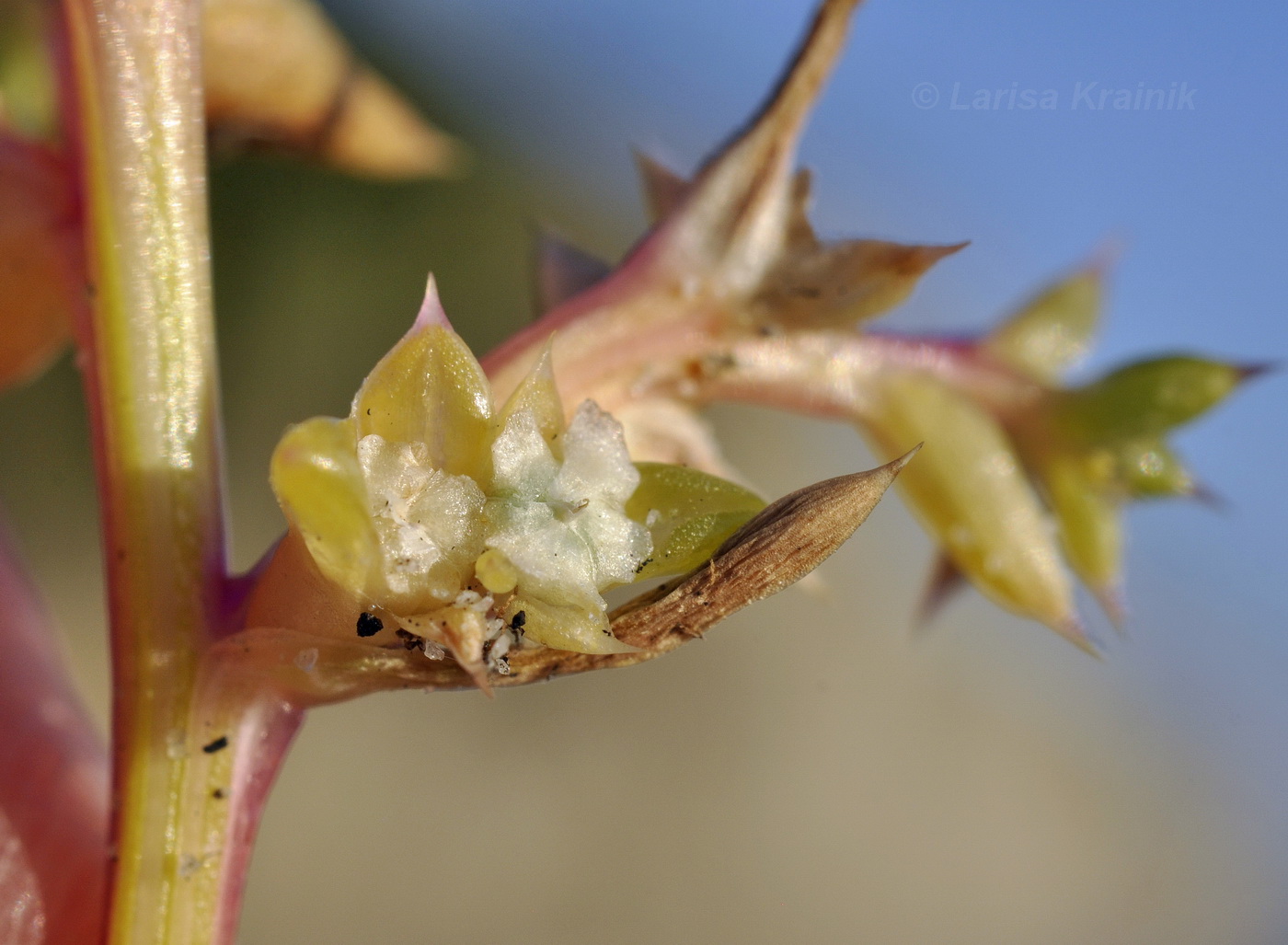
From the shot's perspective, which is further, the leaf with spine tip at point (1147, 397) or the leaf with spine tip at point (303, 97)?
the leaf with spine tip at point (303, 97)

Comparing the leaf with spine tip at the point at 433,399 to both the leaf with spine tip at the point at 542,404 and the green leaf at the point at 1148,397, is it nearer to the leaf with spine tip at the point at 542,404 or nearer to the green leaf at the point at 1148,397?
→ the leaf with spine tip at the point at 542,404

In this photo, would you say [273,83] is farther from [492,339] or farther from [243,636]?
[492,339]

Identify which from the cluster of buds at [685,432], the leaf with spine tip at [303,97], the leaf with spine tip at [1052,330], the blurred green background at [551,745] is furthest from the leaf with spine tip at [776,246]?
the blurred green background at [551,745]

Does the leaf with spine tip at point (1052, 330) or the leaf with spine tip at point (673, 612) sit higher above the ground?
the leaf with spine tip at point (1052, 330)

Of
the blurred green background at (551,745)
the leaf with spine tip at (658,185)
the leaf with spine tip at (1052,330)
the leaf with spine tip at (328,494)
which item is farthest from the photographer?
the blurred green background at (551,745)

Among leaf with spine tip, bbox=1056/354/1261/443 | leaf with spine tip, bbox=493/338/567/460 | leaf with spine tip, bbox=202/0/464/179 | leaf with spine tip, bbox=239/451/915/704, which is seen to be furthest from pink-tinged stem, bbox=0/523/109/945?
leaf with spine tip, bbox=1056/354/1261/443

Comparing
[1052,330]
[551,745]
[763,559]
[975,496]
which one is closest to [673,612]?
[763,559]

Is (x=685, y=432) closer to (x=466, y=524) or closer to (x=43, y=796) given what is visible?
(x=466, y=524)

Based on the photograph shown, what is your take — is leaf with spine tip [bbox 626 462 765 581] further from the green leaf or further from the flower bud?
the green leaf
